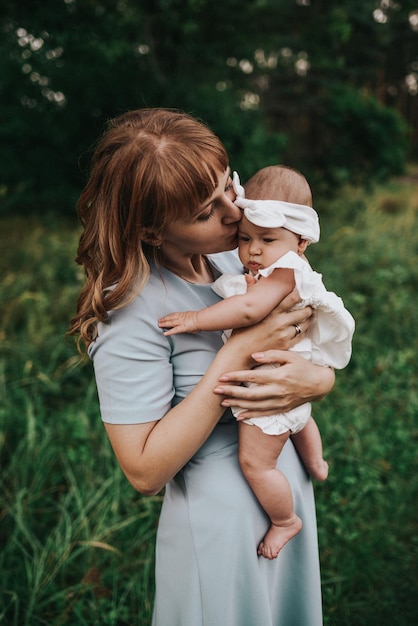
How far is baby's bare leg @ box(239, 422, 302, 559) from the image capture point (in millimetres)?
1400

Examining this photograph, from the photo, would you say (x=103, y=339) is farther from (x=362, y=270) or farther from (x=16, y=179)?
(x=16, y=179)

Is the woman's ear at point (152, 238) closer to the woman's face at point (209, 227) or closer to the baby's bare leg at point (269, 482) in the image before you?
the woman's face at point (209, 227)

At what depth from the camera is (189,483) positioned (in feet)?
4.71

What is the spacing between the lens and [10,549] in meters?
2.41

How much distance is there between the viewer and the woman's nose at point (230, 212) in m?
1.40

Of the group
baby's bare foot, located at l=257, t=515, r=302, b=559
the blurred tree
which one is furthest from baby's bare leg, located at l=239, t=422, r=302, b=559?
the blurred tree

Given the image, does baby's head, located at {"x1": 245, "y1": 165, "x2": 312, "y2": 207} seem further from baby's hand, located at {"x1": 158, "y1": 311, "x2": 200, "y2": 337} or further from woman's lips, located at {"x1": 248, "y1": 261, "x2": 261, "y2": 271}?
baby's hand, located at {"x1": 158, "y1": 311, "x2": 200, "y2": 337}

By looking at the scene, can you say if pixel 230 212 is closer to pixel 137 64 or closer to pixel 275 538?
pixel 275 538

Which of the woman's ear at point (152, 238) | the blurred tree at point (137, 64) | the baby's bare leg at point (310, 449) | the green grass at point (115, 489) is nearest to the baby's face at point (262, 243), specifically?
the woman's ear at point (152, 238)

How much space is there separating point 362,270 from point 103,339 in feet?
14.4

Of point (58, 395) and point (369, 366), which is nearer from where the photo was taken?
point (58, 395)

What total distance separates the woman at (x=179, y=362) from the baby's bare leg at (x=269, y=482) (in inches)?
1.3

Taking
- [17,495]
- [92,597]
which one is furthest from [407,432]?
[17,495]

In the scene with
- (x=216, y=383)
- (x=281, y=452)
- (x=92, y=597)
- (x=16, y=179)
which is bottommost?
(x=16, y=179)
